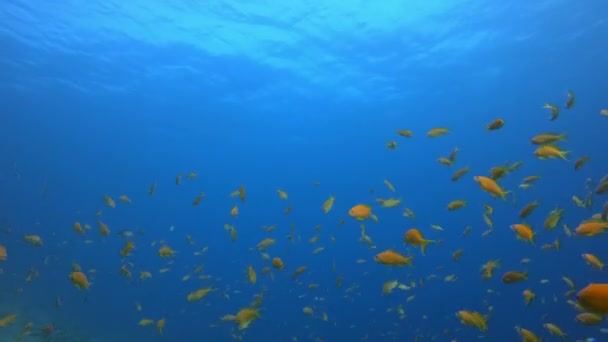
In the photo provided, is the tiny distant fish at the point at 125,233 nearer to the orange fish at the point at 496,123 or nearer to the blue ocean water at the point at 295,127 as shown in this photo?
the blue ocean water at the point at 295,127

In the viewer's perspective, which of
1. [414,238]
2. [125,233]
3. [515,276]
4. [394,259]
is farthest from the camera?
[125,233]

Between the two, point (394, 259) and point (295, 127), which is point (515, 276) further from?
point (295, 127)

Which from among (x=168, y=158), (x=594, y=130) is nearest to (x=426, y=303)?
(x=594, y=130)

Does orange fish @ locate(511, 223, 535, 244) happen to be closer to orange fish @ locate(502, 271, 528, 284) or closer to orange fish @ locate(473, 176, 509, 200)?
orange fish @ locate(473, 176, 509, 200)

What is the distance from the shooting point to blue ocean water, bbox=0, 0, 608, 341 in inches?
787

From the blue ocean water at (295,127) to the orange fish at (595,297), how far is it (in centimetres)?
996

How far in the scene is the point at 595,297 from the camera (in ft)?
10.6

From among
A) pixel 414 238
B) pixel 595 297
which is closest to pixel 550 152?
pixel 414 238

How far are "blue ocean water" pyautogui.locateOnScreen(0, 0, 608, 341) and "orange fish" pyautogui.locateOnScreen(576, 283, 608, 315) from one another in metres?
9.96

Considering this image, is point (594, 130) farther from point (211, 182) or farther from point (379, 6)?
point (211, 182)

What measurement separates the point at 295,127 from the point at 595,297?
36713 millimetres

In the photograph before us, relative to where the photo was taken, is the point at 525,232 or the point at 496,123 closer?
the point at 525,232

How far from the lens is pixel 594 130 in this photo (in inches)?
1537

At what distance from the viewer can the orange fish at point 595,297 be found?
3.21 metres
